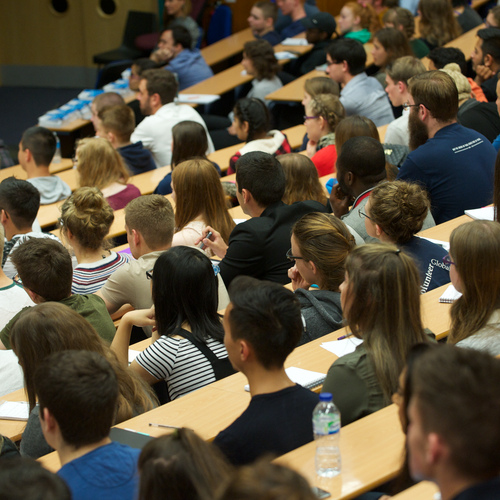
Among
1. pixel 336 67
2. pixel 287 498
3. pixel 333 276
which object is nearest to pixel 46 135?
pixel 336 67

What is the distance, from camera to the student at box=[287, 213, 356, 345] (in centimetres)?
300

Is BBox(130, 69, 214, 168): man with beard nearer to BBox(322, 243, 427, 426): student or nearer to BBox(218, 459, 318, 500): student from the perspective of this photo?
BBox(322, 243, 427, 426): student

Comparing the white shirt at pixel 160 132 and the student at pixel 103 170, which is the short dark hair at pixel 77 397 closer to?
the student at pixel 103 170

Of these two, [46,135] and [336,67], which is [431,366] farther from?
[336,67]

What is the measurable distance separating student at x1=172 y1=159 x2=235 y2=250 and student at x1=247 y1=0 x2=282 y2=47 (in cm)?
610

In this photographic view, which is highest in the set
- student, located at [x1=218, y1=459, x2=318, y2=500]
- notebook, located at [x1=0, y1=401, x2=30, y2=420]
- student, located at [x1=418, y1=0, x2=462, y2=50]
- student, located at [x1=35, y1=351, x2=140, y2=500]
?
student, located at [x1=418, y1=0, x2=462, y2=50]

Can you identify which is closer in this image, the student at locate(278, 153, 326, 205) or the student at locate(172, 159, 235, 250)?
the student at locate(172, 159, 235, 250)

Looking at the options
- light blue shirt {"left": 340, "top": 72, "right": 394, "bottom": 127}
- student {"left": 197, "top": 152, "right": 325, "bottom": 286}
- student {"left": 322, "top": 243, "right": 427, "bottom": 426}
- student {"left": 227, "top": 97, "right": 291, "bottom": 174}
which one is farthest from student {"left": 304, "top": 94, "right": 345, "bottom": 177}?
student {"left": 322, "top": 243, "right": 427, "bottom": 426}

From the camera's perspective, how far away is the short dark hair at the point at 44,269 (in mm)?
3082

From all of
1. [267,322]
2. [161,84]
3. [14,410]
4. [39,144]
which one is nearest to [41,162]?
[39,144]

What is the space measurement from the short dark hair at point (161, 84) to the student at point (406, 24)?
2717 mm

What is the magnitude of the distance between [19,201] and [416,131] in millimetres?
2427

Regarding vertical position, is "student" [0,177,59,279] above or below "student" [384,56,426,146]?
below

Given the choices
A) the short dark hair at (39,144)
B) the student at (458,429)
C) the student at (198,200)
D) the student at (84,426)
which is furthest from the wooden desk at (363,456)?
the short dark hair at (39,144)
